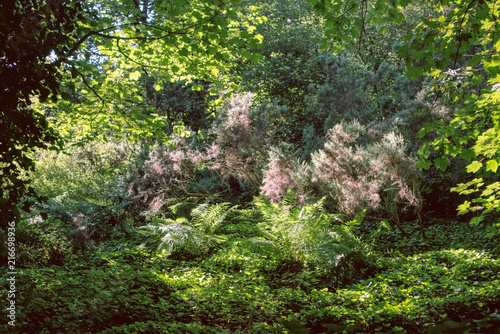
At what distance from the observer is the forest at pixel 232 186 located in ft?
9.71

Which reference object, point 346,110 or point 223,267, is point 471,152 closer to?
point 223,267

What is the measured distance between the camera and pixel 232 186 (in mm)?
10656

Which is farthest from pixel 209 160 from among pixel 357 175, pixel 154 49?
pixel 154 49

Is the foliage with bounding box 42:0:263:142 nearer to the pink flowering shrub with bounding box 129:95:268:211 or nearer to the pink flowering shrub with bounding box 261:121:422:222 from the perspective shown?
the pink flowering shrub with bounding box 261:121:422:222

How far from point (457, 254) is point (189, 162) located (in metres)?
5.99

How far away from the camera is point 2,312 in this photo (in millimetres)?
2754

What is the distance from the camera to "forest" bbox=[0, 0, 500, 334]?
2961 millimetres

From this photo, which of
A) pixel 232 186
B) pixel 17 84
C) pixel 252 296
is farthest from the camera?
pixel 232 186

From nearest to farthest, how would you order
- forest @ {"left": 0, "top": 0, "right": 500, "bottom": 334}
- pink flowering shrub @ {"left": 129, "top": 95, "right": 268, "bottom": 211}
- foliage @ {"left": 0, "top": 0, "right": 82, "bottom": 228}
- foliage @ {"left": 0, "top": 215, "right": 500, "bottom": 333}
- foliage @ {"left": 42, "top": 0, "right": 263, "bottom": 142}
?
foliage @ {"left": 0, "top": 0, "right": 82, "bottom": 228}
forest @ {"left": 0, "top": 0, "right": 500, "bottom": 334}
foliage @ {"left": 0, "top": 215, "right": 500, "bottom": 333}
foliage @ {"left": 42, "top": 0, "right": 263, "bottom": 142}
pink flowering shrub @ {"left": 129, "top": 95, "right": 268, "bottom": 211}

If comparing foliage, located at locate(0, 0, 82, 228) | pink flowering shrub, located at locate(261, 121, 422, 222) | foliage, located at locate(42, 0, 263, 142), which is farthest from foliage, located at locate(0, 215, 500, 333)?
foliage, located at locate(42, 0, 263, 142)

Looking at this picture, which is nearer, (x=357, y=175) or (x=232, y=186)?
(x=357, y=175)

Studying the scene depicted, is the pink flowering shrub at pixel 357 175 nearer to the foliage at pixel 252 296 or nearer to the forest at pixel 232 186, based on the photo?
the forest at pixel 232 186

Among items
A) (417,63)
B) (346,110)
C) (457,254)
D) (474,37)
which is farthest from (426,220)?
(474,37)

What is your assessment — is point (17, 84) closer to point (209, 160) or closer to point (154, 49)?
point (154, 49)
